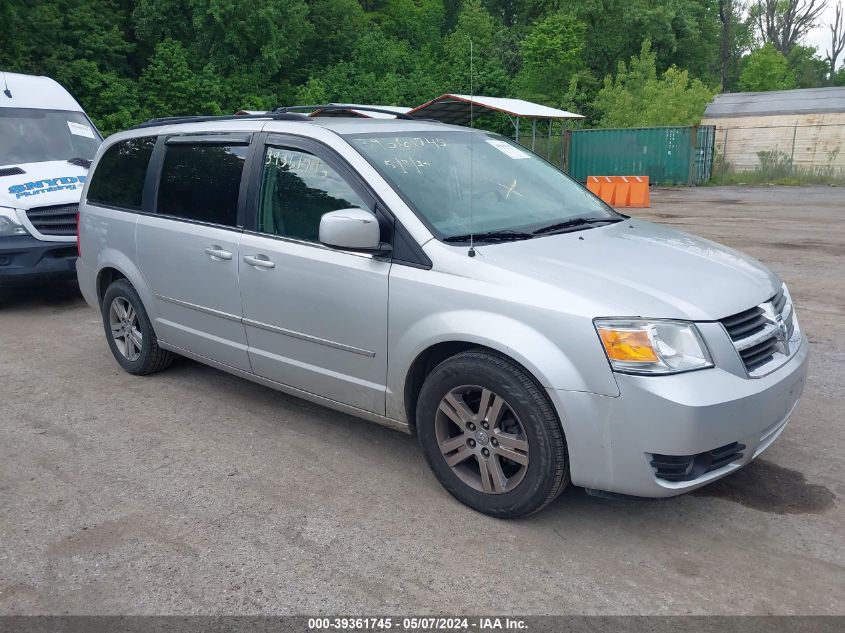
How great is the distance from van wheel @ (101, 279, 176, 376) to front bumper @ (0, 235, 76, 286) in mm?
2524

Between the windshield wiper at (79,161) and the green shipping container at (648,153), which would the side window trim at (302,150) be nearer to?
the windshield wiper at (79,161)

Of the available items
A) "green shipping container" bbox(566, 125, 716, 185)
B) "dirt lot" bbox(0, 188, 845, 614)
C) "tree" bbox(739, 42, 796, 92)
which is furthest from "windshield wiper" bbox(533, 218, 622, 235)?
"tree" bbox(739, 42, 796, 92)

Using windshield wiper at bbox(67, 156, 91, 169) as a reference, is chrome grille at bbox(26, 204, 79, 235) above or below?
below

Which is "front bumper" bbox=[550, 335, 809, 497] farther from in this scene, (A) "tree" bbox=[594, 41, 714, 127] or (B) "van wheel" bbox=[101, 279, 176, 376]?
(A) "tree" bbox=[594, 41, 714, 127]

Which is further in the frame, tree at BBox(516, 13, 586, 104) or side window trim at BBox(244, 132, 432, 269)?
tree at BBox(516, 13, 586, 104)

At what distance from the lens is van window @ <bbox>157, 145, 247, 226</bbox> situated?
4508mm

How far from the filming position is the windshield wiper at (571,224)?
3910mm

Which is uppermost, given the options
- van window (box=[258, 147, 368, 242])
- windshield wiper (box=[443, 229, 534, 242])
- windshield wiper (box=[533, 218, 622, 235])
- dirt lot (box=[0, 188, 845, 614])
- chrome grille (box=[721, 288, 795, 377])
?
van window (box=[258, 147, 368, 242])

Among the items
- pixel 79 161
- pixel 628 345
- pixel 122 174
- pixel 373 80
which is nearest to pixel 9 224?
pixel 79 161

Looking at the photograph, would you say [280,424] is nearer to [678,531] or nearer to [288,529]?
[288,529]

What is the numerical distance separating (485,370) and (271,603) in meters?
1.26

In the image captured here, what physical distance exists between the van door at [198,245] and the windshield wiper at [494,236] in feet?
4.73

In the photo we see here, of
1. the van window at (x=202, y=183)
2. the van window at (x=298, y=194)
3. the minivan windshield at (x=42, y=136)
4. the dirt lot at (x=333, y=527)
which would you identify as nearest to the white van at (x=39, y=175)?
the minivan windshield at (x=42, y=136)

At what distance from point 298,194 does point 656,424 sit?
7.61 ft
